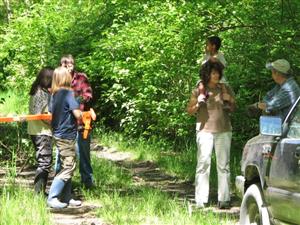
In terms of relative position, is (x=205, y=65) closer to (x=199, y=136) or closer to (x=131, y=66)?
(x=199, y=136)

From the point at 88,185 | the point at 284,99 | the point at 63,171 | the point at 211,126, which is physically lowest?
the point at 88,185

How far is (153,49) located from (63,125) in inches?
257

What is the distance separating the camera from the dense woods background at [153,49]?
10.4 metres

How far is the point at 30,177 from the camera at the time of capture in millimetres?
10555

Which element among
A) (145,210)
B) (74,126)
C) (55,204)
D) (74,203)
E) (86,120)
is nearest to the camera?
(145,210)

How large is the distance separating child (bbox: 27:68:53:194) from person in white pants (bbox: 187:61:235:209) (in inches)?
77.5

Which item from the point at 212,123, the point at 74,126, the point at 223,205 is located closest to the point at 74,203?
the point at 74,126

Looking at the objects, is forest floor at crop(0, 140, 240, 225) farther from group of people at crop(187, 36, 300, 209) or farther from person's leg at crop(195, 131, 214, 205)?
group of people at crop(187, 36, 300, 209)

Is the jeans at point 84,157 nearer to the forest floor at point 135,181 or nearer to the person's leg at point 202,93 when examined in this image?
the forest floor at point 135,181

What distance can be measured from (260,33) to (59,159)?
13.8 ft

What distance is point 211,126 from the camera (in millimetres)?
8172

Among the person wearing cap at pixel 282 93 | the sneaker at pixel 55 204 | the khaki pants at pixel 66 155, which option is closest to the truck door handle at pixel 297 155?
the person wearing cap at pixel 282 93

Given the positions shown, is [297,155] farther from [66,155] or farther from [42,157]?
[42,157]

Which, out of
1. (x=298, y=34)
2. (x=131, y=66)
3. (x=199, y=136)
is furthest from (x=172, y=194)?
(x=131, y=66)
